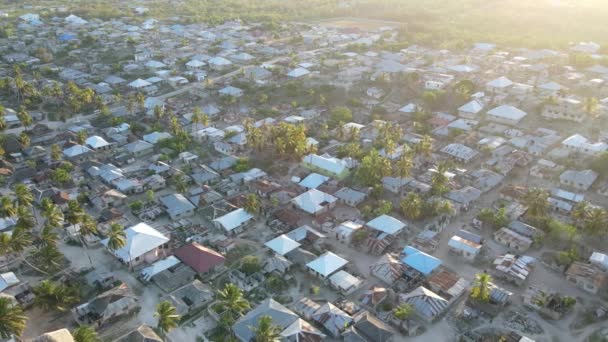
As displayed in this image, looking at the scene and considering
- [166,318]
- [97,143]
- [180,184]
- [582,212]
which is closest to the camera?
[166,318]

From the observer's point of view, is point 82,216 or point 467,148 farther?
point 467,148

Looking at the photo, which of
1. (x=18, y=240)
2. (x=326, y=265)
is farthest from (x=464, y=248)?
(x=18, y=240)

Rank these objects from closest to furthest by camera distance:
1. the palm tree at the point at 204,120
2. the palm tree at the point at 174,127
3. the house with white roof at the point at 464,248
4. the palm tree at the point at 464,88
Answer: the house with white roof at the point at 464,248
the palm tree at the point at 174,127
the palm tree at the point at 204,120
the palm tree at the point at 464,88

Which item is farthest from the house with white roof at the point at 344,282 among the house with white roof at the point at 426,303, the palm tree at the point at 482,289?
the palm tree at the point at 482,289

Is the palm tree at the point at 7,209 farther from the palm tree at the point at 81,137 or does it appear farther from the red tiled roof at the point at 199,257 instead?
the palm tree at the point at 81,137

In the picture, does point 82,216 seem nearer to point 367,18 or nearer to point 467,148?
point 467,148

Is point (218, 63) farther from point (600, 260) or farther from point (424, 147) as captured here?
point (600, 260)

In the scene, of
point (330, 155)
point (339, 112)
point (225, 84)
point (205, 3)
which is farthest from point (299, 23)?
point (330, 155)
